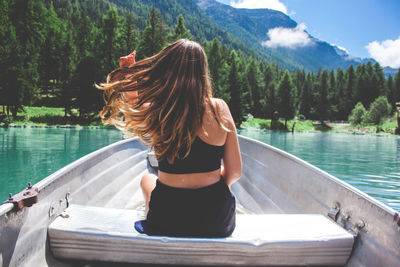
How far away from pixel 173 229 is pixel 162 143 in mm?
536

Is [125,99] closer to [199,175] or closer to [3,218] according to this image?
[199,175]

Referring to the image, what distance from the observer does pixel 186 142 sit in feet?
5.33

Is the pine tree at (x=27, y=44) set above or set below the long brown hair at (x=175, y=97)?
above

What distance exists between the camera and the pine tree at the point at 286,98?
5150 centimetres

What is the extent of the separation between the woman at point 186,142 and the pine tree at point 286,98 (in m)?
52.6

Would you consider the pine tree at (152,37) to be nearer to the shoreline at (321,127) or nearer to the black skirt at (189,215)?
the shoreline at (321,127)

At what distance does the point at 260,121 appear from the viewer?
53.8 meters

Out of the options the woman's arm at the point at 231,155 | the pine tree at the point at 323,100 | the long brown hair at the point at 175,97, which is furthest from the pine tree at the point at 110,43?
the pine tree at the point at 323,100

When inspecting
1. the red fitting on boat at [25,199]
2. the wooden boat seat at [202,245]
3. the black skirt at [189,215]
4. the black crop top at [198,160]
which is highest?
the black crop top at [198,160]

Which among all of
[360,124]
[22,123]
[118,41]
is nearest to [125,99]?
[22,123]

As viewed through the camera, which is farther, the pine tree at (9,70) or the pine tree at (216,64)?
the pine tree at (216,64)

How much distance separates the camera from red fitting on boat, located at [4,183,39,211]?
4.75ft

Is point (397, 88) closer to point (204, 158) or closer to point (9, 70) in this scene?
point (9, 70)

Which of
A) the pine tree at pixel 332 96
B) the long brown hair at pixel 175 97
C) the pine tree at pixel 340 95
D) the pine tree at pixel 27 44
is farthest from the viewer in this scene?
the pine tree at pixel 340 95
